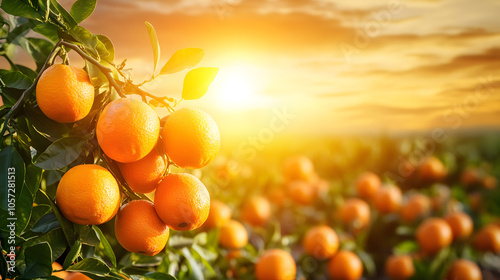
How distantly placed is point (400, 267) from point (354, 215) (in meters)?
0.23

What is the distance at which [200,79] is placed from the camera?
1.54 feet

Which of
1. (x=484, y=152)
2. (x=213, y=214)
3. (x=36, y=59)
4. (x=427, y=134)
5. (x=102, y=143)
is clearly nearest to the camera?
(x=102, y=143)

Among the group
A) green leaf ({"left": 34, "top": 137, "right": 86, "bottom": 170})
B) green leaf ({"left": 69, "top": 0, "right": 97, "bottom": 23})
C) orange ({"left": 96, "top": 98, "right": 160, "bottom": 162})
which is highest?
green leaf ({"left": 69, "top": 0, "right": 97, "bottom": 23})

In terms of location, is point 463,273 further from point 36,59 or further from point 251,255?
point 36,59

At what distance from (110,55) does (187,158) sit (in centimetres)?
16

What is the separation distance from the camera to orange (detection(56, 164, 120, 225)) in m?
0.42

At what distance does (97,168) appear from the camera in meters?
0.44

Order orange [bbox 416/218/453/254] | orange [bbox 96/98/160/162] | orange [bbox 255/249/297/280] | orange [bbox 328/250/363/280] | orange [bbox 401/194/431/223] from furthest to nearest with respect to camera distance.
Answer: orange [bbox 401/194/431/223]
orange [bbox 416/218/453/254]
orange [bbox 328/250/363/280]
orange [bbox 255/249/297/280]
orange [bbox 96/98/160/162]

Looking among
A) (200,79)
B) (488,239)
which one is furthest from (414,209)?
(200,79)

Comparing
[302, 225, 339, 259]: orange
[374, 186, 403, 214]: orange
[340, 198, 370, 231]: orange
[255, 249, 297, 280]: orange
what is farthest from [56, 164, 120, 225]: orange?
[374, 186, 403, 214]: orange

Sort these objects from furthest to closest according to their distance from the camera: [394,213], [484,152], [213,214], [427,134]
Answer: [484,152] → [427,134] → [394,213] → [213,214]

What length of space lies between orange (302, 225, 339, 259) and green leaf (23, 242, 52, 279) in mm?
932

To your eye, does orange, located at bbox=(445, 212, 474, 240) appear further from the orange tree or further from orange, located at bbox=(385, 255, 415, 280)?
the orange tree

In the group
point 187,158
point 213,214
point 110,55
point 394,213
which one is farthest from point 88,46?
point 394,213
